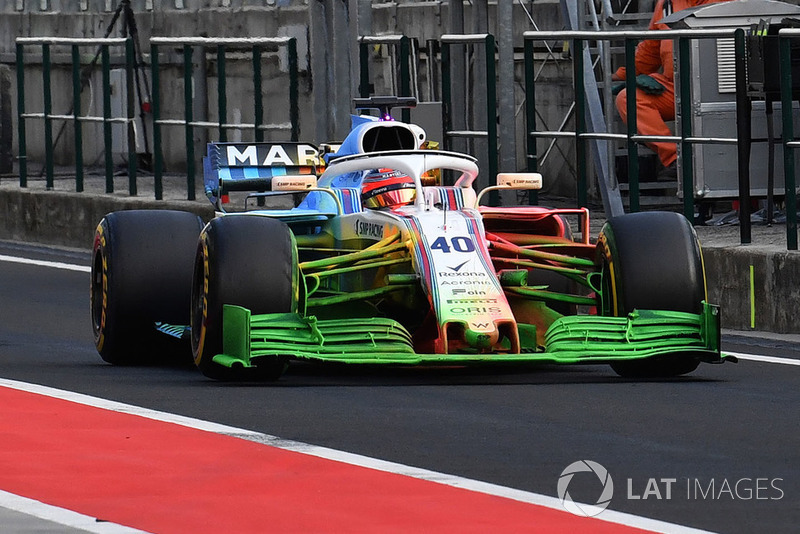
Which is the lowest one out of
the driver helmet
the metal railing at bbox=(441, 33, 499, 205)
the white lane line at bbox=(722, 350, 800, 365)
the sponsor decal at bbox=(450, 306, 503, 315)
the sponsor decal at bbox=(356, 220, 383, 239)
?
the white lane line at bbox=(722, 350, 800, 365)

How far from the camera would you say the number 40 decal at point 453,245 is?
1010cm

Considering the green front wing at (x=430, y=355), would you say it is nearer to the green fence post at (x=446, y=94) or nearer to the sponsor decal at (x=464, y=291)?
the sponsor decal at (x=464, y=291)

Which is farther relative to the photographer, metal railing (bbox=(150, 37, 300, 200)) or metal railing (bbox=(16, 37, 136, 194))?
metal railing (bbox=(16, 37, 136, 194))

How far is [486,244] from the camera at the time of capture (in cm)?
1033

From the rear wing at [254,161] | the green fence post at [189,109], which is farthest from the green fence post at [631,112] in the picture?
the green fence post at [189,109]

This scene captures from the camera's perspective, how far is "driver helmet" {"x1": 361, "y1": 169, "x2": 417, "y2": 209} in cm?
1134

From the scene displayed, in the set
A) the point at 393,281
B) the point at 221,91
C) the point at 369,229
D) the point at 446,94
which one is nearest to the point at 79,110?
the point at 221,91

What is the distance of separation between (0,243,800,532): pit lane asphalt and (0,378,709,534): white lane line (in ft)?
0.27

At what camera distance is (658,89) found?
17.4 m

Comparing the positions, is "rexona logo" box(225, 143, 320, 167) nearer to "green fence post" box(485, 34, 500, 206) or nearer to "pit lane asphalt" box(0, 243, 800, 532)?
"pit lane asphalt" box(0, 243, 800, 532)

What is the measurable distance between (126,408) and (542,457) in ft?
6.97

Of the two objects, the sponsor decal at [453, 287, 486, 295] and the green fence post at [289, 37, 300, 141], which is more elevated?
the green fence post at [289, 37, 300, 141]

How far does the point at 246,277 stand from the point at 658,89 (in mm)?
8268

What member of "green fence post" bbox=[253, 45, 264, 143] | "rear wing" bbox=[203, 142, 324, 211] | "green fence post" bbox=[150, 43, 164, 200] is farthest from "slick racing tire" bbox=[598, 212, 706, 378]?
"green fence post" bbox=[150, 43, 164, 200]
